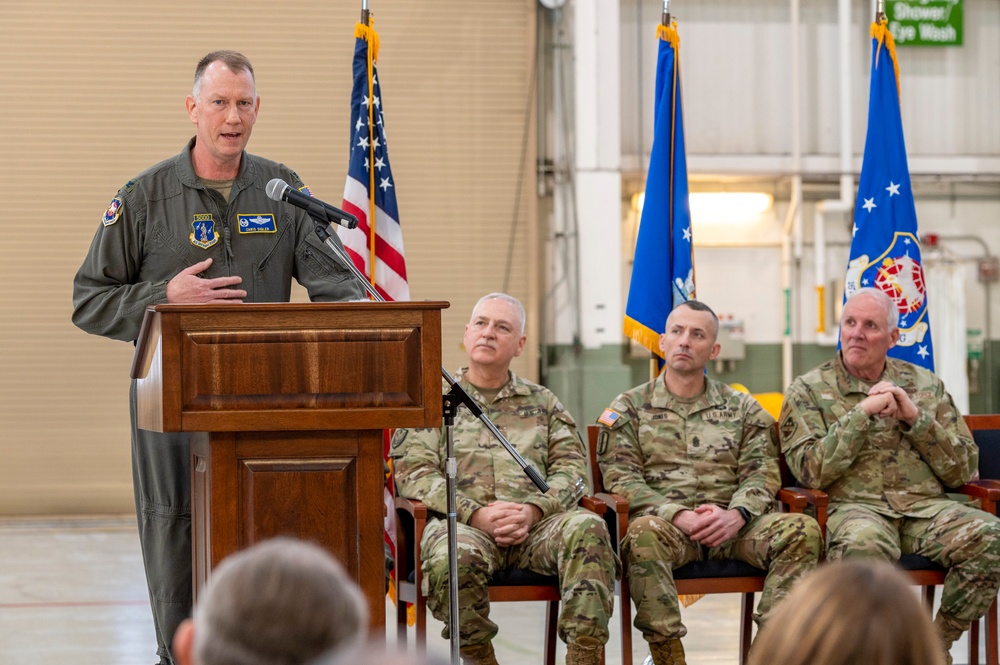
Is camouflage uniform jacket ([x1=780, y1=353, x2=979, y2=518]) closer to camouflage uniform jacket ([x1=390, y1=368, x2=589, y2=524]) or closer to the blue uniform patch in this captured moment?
camouflage uniform jacket ([x1=390, y1=368, x2=589, y2=524])

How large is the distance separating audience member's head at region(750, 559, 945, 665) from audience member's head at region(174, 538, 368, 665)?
370 mm

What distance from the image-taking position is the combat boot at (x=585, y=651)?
324 cm

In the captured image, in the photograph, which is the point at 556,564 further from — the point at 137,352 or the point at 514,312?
the point at 137,352

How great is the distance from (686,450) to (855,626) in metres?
2.86

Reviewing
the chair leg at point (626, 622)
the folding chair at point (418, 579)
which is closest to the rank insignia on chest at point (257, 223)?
the folding chair at point (418, 579)

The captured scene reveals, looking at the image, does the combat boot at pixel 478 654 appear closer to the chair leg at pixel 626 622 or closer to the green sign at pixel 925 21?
the chair leg at pixel 626 622

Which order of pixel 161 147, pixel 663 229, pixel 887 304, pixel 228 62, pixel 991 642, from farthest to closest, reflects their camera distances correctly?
1. pixel 161 147
2. pixel 663 229
3. pixel 887 304
4. pixel 991 642
5. pixel 228 62

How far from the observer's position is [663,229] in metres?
5.02

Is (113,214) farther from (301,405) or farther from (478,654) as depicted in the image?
(478,654)

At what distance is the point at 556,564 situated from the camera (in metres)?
3.38

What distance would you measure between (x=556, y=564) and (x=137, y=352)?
1472mm

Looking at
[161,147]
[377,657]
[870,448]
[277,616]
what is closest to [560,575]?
[870,448]

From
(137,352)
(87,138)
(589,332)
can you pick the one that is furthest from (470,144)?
(137,352)

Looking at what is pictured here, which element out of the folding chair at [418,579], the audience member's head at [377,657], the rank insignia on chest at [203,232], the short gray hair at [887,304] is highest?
the rank insignia on chest at [203,232]
